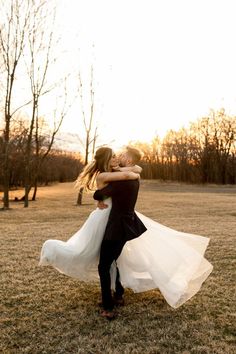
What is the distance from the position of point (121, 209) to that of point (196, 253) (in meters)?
1.21

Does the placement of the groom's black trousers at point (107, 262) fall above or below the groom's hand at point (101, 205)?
below

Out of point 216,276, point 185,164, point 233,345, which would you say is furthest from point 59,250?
point 185,164

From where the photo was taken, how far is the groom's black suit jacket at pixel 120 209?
415 cm

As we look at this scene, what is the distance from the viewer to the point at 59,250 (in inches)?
176

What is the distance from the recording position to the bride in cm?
430

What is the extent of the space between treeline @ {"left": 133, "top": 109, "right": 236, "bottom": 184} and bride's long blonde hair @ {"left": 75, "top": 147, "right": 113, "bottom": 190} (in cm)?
5350

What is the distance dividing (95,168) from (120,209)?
0.57 m

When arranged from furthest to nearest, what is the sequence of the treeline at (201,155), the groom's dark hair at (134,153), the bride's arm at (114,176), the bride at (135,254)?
the treeline at (201,155) < the groom's dark hair at (134,153) < the bride at (135,254) < the bride's arm at (114,176)

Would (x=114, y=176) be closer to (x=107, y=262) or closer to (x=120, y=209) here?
(x=120, y=209)

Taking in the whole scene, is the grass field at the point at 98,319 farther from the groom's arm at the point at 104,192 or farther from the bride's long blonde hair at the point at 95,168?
the bride's long blonde hair at the point at 95,168

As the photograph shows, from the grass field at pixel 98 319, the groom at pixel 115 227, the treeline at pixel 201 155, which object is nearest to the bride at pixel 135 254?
the groom at pixel 115 227

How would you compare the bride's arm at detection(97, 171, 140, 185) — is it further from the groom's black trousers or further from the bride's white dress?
the groom's black trousers

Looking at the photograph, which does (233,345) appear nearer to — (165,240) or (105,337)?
(105,337)

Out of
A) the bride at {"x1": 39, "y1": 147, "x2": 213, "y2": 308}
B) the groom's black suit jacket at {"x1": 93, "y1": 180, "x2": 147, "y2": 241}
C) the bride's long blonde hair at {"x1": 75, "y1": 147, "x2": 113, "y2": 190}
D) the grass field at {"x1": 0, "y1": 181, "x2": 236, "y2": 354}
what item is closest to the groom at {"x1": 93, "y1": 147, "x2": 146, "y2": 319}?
the groom's black suit jacket at {"x1": 93, "y1": 180, "x2": 147, "y2": 241}
